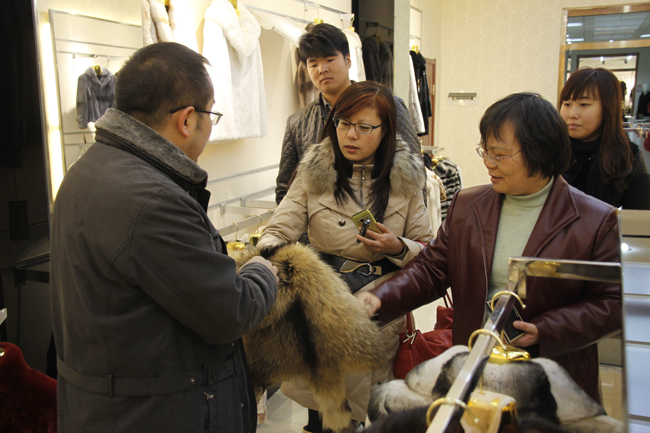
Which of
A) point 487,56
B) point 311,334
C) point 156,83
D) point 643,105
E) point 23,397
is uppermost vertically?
point 487,56

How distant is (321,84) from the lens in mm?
2498

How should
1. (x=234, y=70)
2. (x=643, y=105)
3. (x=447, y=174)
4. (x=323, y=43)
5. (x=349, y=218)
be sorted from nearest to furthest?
(x=349, y=218) → (x=323, y=43) → (x=234, y=70) → (x=447, y=174) → (x=643, y=105)

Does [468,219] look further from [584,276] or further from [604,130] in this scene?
[604,130]

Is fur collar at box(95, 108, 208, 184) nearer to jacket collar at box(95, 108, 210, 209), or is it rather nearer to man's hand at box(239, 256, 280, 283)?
jacket collar at box(95, 108, 210, 209)

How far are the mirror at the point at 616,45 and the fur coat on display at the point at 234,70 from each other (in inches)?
220

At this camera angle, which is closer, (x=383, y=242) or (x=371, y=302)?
(x=371, y=302)

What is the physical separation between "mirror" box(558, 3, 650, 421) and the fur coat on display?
5598 millimetres

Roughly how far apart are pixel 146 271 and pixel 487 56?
8.11 m

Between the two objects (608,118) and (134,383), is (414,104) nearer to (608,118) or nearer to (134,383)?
(608,118)

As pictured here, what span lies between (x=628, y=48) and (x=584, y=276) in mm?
7756

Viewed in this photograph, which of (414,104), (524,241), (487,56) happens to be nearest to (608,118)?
(524,241)

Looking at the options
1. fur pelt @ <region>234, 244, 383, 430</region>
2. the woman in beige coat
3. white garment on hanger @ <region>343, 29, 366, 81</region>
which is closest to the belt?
the woman in beige coat

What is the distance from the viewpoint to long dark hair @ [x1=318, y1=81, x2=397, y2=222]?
1842 mm

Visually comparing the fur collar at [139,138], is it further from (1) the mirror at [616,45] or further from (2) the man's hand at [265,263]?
(1) the mirror at [616,45]
